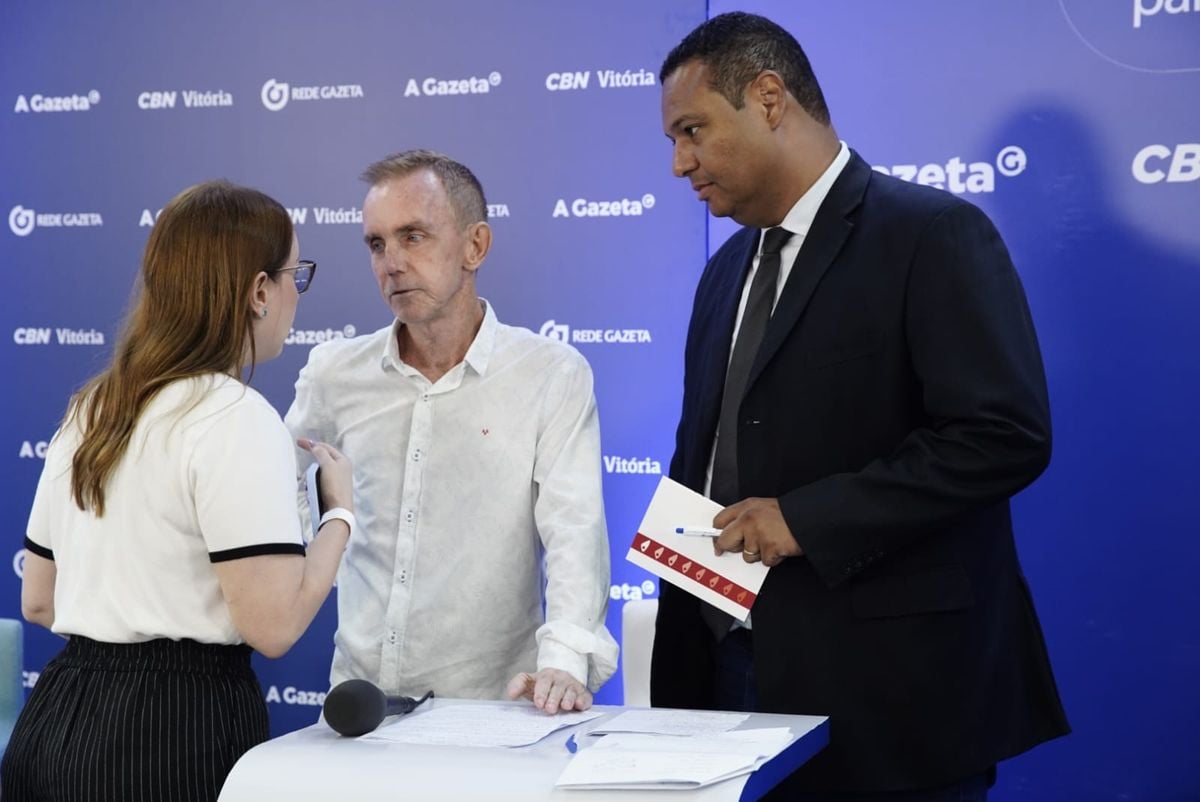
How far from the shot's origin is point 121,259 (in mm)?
4832

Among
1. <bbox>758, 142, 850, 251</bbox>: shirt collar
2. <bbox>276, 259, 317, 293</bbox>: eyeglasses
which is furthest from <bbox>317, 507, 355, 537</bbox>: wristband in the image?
<bbox>758, 142, 850, 251</bbox>: shirt collar

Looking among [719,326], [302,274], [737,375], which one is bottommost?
[737,375]

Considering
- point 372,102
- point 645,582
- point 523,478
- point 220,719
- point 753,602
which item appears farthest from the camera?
point 372,102

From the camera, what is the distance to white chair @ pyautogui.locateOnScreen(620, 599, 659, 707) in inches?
136

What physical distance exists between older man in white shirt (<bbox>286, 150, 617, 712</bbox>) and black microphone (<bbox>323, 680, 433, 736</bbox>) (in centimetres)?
74

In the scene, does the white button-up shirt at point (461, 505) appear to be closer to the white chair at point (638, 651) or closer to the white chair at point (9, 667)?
the white chair at point (638, 651)

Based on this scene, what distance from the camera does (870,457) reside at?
7.58 feet

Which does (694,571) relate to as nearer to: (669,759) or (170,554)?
(669,759)

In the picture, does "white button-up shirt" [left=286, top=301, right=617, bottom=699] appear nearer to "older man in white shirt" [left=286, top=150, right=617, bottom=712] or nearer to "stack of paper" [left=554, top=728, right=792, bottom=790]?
"older man in white shirt" [left=286, top=150, right=617, bottom=712]

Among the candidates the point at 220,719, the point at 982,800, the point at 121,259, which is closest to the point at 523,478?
the point at 220,719

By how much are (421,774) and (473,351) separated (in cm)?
127

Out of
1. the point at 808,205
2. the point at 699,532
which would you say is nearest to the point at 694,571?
the point at 699,532

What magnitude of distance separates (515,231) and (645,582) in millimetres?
1255

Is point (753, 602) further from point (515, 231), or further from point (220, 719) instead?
point (515, 231)
